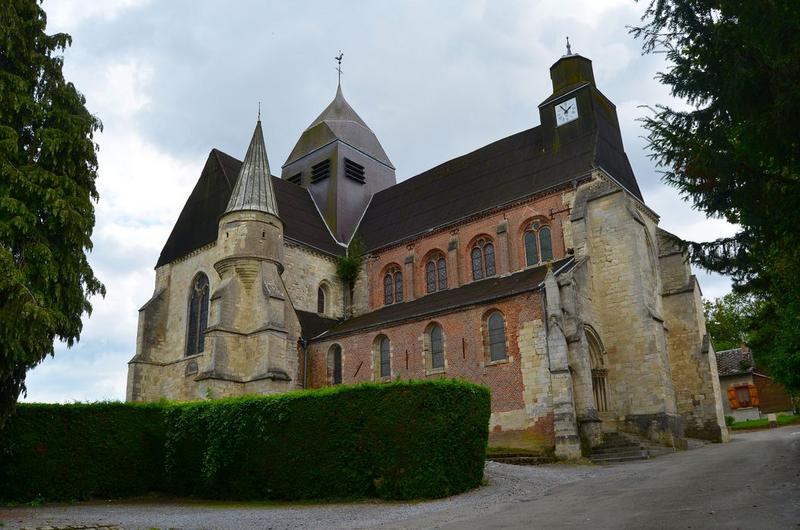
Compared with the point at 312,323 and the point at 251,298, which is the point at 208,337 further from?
the point at 312,323

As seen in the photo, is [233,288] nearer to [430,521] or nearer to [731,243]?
[430,521]

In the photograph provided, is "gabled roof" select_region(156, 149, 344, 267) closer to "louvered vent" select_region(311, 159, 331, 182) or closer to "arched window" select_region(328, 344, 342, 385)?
"louvered vent" select_region(311, 159, 331, 182)

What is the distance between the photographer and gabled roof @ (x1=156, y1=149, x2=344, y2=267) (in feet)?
99.7

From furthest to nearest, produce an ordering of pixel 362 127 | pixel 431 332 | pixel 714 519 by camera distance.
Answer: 1. pixel 362 127
2. pixel 431 332
3. pixel 714 519

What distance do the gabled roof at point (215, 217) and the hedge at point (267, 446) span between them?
15043 mm

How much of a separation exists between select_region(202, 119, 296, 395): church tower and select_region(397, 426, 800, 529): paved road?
14456 mm

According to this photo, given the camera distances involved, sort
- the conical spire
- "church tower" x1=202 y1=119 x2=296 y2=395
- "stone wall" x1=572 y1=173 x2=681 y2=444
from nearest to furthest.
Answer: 1. "stone wall" x1=572 y1=173 x2=681 y2=444
2. "church tower" x1=202 y1=119 x2=296 y2=395
3. the conical spire

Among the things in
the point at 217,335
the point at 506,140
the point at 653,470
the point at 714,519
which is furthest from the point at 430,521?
the point at 506,140

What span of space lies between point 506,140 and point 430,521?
2359 cm

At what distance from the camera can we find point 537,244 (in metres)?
26.1

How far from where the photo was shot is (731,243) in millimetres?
10117

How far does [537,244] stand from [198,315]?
15.4 m

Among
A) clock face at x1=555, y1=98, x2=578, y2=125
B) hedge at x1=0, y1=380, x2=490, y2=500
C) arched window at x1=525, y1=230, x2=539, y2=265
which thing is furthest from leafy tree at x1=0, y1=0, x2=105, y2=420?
clock face at x1=555, y1=98, x2=578, y2=125

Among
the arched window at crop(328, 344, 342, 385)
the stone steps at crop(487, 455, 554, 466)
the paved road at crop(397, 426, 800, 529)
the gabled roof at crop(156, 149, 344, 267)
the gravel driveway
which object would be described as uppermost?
the gabled roof at crop(156, 149, 344, 267)
